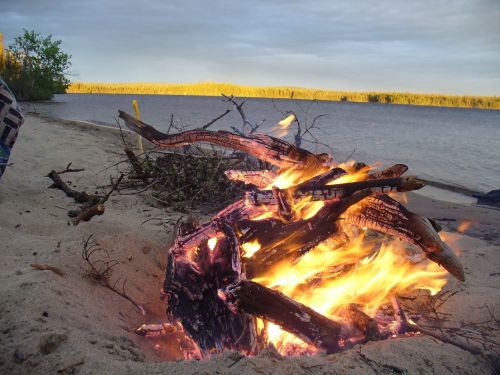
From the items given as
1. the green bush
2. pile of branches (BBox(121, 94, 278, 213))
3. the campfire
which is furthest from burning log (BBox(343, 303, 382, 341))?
the green bush

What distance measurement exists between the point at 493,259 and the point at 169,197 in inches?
162

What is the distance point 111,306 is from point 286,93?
123 meters

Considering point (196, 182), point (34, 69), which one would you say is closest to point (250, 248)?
point (196, 182)

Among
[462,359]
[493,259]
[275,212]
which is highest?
[275,212]

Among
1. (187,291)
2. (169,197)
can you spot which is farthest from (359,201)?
(169,197)

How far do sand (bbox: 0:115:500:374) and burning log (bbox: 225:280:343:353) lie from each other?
17 centimetres

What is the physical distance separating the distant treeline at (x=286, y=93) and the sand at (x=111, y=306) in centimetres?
6181

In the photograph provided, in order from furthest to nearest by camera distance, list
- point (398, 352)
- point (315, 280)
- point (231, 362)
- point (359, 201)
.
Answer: point (315, 280) → point (359, 201) → point (398, 352) → point (231, 362)

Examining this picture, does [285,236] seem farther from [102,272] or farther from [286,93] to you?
[286,93]

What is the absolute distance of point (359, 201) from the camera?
2734mm

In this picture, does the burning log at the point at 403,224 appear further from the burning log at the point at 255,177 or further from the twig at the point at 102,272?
the twig at the point at 102,272

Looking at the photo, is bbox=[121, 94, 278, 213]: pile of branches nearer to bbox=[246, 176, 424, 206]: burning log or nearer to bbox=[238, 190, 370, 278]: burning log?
bbox=[238, 190, 370, 278]: burning log

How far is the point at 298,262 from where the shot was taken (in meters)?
2.90

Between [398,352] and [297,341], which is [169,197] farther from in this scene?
[398,352]
